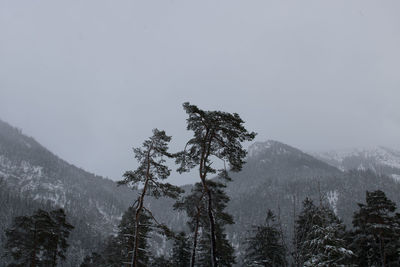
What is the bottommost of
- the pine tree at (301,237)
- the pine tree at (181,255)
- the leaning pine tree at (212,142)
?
the pine tree at (181,255)

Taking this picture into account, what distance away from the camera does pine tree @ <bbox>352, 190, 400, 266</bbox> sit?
23.3m

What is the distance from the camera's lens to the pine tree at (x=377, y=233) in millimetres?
23266

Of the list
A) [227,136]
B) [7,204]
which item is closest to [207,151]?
[227,136]

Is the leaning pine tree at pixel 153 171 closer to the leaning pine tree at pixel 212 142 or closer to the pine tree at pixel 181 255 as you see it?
the leaning pine tree at pixel 212 142

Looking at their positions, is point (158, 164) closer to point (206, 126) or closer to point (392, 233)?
point (206, 126)

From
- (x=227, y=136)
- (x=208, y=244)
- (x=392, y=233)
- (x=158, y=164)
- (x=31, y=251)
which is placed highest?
(x=227, y=136)

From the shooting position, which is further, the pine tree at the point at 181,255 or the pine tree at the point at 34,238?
the pine tree at the point at 181,255

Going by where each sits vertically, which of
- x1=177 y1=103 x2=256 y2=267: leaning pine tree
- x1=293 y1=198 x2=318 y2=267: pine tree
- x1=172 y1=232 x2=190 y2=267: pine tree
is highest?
x1=177 y1=103 x2=256 y2=267: leaning pine tree

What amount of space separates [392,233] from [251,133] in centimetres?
1544

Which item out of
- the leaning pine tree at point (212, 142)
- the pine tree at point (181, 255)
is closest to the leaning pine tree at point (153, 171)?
the leaning pine tree at point (212, 142)

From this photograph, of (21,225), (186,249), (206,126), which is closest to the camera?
(206,126)

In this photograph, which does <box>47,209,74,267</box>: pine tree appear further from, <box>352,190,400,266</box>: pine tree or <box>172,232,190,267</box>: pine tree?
<box>352,190,400,266</box>: pine tree

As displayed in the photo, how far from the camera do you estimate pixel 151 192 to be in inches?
696

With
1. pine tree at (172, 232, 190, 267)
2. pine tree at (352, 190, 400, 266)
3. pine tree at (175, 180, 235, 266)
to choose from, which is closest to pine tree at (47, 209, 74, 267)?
pine tree at (172, 232, 190, 267)
